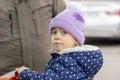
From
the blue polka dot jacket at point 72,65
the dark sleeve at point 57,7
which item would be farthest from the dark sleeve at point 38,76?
the dark sleeve at point 57,7

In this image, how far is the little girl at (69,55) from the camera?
3.70 meters

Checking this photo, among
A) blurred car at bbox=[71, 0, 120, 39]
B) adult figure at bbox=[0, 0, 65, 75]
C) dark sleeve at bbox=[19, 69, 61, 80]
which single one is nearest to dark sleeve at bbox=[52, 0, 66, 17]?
adult figure at bbox=[0, 0, 65, 75]

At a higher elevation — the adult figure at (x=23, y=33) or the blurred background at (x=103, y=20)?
the adult figure at (x=23, y=33)

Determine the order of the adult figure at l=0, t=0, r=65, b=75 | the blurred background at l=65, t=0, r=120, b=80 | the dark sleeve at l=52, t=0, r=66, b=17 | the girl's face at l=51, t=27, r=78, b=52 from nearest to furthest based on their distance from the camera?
the girl's face at l=51, t=27, r=78, b=52
the adult figure at l=0, t=0, r=65, b=75
the dark sleeve at l=52, t=0, r=66, b=17
the blurred background at l=65, t=0, r=120, b=80

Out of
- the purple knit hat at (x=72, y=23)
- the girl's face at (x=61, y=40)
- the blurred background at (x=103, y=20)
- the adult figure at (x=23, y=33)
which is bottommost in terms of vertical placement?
the blurred background at (x=103, y=20)

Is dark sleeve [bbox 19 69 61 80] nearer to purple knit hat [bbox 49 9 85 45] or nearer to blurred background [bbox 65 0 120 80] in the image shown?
purple knit hat [bbox 49 9 85 45]

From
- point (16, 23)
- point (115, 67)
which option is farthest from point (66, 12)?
point (115, 67)

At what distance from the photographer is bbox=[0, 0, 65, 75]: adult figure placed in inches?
188

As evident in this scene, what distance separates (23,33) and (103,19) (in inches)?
392

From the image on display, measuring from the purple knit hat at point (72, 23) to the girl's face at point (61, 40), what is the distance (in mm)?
34

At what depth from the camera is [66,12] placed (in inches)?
158

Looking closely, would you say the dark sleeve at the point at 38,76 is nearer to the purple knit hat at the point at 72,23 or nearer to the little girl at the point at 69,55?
the little girl at the point at 69,55

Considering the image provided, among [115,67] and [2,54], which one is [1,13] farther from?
[115,67]

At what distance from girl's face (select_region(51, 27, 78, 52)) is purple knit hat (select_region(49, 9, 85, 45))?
34 millimetres
